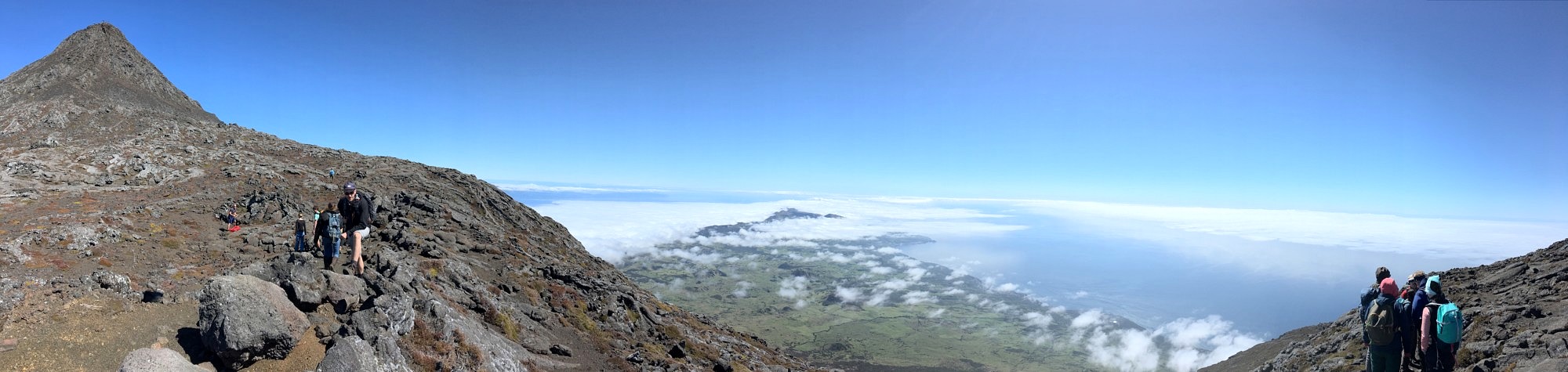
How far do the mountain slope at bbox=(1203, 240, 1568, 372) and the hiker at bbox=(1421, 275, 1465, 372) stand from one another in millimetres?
7015

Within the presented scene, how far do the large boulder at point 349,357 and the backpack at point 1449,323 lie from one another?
25.2 m

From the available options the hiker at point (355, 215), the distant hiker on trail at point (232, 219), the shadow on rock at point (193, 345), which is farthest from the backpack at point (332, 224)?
the distant hiker on trail at point (232, 219)

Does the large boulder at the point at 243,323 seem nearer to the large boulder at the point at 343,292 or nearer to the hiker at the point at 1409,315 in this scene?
the large boulder at the point at 343,292

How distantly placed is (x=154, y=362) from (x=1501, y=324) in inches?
1726

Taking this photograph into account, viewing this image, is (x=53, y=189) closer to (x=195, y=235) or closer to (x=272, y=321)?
(x=195, y=235)

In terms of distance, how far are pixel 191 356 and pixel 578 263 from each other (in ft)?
124

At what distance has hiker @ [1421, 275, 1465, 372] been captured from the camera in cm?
1266

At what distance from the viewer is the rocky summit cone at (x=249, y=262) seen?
1154 centimetres

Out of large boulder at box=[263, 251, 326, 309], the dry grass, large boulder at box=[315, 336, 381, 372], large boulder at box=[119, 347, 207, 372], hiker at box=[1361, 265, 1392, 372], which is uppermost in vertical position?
hiker at box=[1361, 265, 1392, 372]

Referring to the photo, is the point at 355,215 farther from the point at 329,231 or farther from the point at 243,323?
the point at 243,323

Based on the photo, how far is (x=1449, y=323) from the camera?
12.7m

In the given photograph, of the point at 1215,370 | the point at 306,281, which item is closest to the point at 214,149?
the point at 306,281

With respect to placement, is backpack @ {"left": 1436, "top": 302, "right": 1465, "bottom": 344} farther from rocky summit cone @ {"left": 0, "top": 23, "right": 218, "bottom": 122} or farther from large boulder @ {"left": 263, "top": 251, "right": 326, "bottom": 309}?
rocky summit cone @ {"left": 0, "top": 23, "right": 218, "bottom": 122}

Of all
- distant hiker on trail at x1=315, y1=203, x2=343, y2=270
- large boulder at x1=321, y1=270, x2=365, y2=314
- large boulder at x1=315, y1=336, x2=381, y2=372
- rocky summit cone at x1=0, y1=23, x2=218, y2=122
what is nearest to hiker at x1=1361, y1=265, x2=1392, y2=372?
large boulder at x1=315, y1=336, x2=381, y2=372
